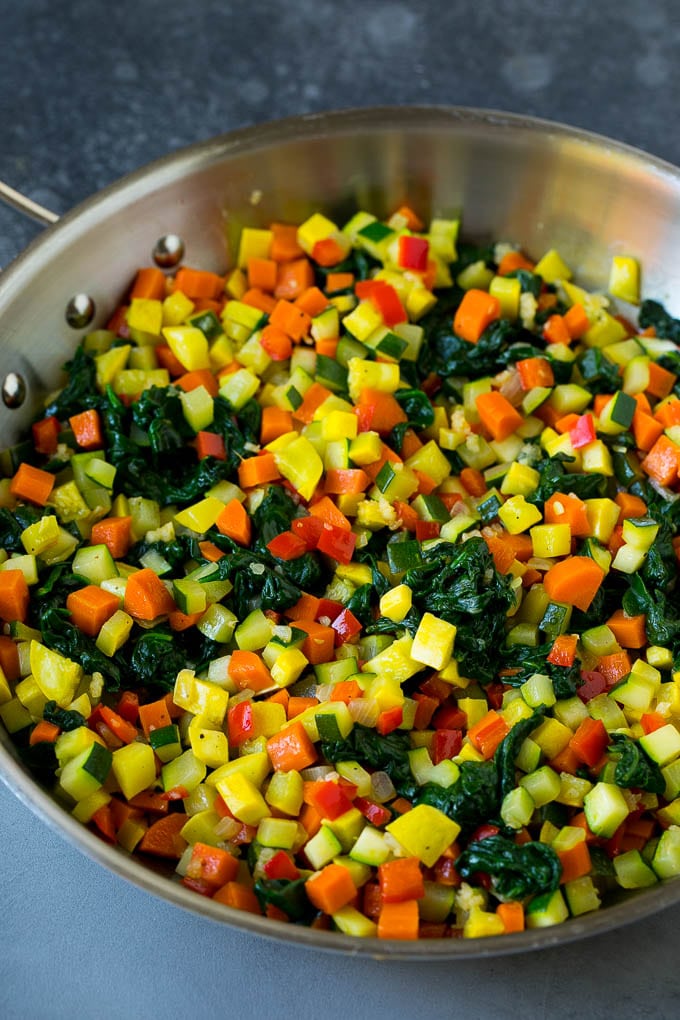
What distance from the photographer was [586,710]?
264 centimetres

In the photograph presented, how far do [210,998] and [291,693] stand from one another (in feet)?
2.43

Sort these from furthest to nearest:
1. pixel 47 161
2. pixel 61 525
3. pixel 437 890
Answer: pixel 47 161 → pixel 61 525 → pixel 437 890

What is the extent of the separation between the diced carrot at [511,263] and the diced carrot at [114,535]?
1506 millimetres

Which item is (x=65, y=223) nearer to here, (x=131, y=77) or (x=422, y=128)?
(x=422, y=128)

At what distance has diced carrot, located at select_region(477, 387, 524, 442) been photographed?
312 centimetres

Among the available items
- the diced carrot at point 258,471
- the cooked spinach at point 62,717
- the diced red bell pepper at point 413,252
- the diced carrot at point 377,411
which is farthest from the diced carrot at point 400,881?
the diced red bell pepper at point 413,252

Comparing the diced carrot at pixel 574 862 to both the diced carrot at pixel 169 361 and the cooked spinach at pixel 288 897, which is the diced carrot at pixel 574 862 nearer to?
the cooked spinach at pixel 288 897

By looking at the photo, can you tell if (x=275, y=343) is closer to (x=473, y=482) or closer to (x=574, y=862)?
(x=473, y=482)

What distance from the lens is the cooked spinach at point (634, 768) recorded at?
8.05ft

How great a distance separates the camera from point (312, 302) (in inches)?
133

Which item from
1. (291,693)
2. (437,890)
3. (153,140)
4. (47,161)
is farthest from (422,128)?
(437,890)

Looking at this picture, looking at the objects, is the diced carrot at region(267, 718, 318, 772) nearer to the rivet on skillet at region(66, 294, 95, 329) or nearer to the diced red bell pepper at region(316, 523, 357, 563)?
the diced red bell pepper at region(316, 523, 357, 563)

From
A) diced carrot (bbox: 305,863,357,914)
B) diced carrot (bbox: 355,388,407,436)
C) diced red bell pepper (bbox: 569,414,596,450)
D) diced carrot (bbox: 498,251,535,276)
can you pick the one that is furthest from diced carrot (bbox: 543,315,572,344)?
diced carrot (bbox: 305,863,357,914)

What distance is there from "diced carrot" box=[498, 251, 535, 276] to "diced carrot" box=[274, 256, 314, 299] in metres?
0.63
